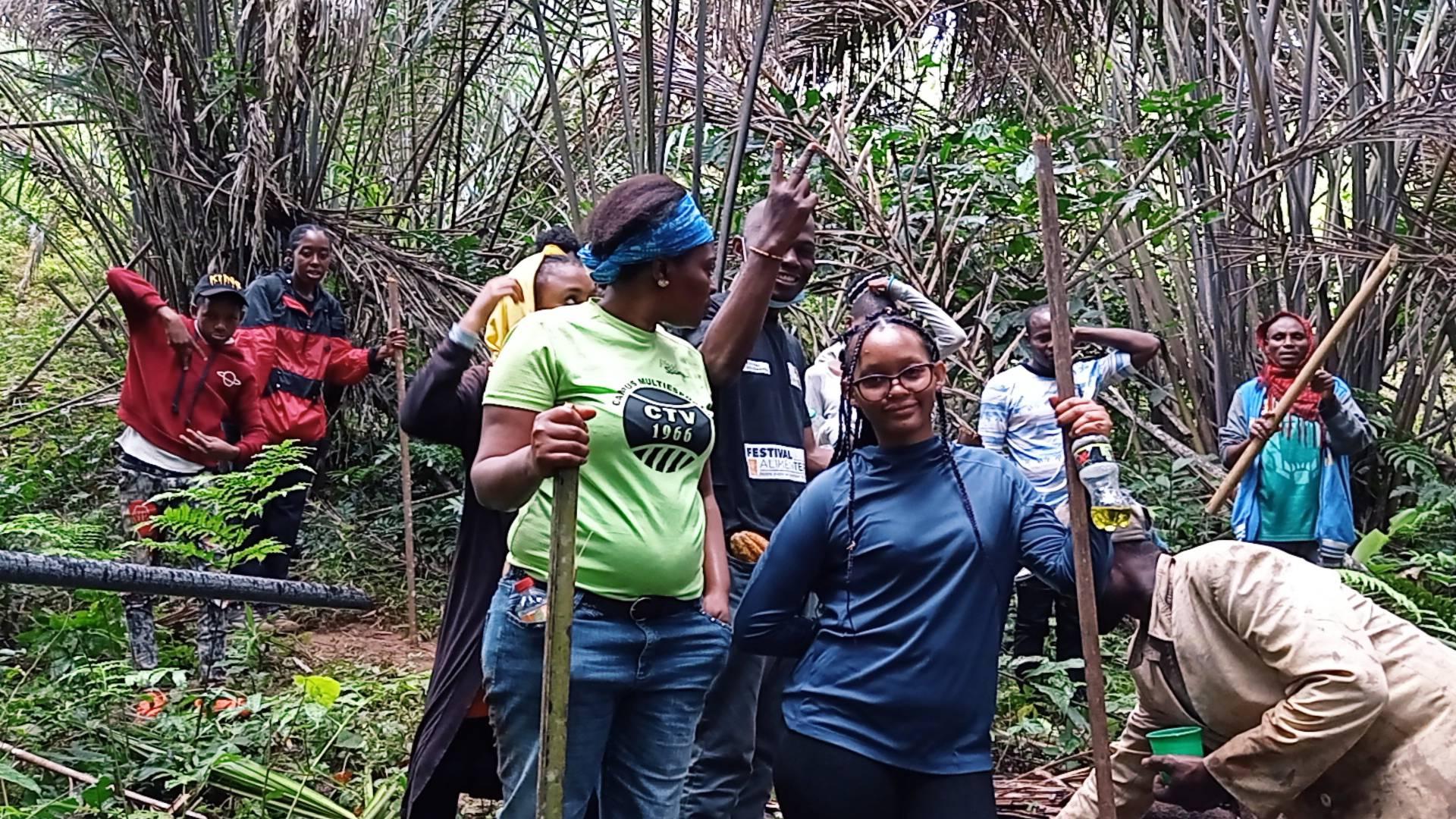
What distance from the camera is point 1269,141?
6.66m

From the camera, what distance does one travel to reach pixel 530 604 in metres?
2.47

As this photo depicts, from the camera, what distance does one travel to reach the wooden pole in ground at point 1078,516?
2.47m

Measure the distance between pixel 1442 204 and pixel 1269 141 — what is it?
5.36 ft

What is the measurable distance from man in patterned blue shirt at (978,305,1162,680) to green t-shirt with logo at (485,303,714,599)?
2.96m

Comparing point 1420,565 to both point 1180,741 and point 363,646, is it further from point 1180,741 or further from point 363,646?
point 363,646

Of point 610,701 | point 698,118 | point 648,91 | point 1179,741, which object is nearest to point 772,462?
point 610,701

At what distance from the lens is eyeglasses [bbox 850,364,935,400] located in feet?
8.68

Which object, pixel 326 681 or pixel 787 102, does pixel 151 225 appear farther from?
pixel 326 681

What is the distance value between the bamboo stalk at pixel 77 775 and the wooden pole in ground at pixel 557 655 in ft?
6.89

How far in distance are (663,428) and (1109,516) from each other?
87 cm

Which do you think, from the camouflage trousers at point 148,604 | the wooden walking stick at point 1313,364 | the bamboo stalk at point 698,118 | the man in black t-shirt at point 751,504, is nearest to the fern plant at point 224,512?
the camouflage trousers at point 148,604

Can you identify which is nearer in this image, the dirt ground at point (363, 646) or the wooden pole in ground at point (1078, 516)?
the wooden pole in ground at point (1078, 516)

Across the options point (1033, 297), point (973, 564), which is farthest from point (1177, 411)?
point (973, 564)

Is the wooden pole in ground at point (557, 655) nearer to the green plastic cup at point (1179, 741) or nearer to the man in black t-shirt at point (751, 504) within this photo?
the man in black t-shirt at point (751, 504)
